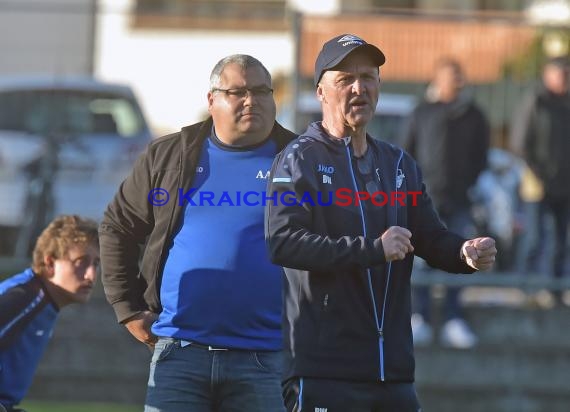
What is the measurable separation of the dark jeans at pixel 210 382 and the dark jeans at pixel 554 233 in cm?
616

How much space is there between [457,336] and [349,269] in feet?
21.3

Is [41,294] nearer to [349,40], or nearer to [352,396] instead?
[352,396]

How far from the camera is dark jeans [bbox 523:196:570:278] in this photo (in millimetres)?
11711

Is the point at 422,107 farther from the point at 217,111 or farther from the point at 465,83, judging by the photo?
the point at 217,111

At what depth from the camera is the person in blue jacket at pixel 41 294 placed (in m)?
6.31

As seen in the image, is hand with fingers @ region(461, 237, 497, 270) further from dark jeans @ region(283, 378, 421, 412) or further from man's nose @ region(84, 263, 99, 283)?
man's nose @ region(84, 263, 99, 283)

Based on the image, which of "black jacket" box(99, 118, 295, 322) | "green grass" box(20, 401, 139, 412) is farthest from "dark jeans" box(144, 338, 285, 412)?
"green grass" box(20, 401, 139, 412)

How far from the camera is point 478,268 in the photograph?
5.46 meters

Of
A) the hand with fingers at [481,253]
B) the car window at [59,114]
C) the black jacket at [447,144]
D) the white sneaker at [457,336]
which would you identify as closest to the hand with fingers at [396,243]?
the hand with fingers at [481,253]

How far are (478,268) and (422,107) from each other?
6.15 metres

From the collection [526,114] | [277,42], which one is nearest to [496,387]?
[526,114]

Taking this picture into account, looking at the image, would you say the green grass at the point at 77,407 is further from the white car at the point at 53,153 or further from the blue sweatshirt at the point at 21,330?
the blue sweatshirt at the point at 21,330

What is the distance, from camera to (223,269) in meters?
5.95

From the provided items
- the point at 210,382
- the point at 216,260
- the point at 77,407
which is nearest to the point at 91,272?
the point at 216,260
